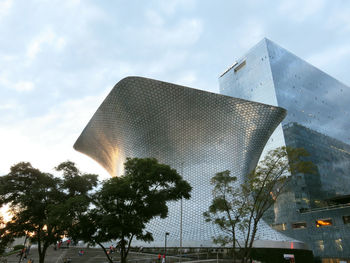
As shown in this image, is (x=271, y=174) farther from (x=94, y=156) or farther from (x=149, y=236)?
(x=94, y=156)

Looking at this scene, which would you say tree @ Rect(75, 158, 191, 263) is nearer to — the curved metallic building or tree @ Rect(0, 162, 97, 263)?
tree @ Rect(0, 162, 97, 263)

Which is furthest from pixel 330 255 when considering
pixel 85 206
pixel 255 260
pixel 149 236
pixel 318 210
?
pixel 85 206

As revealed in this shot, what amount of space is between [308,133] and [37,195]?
47915 millimetres

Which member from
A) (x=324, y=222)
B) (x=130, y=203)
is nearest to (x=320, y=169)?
(x=324, y=222)

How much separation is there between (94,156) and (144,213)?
3759cm

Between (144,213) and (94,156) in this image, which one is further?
(94,156)

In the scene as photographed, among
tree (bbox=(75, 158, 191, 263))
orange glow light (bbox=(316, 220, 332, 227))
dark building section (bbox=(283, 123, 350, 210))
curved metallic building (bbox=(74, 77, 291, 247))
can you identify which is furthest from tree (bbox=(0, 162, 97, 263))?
orange glow light (bbox=(316, 220, 332, 227))

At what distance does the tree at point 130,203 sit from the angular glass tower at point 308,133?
107 ft

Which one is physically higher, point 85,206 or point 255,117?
point 255,117

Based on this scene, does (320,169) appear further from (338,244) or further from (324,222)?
(338,244)

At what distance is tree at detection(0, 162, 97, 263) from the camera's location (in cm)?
2186

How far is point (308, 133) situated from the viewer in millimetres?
50969

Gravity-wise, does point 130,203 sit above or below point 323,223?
below

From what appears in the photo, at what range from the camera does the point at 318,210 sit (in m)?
41.1
